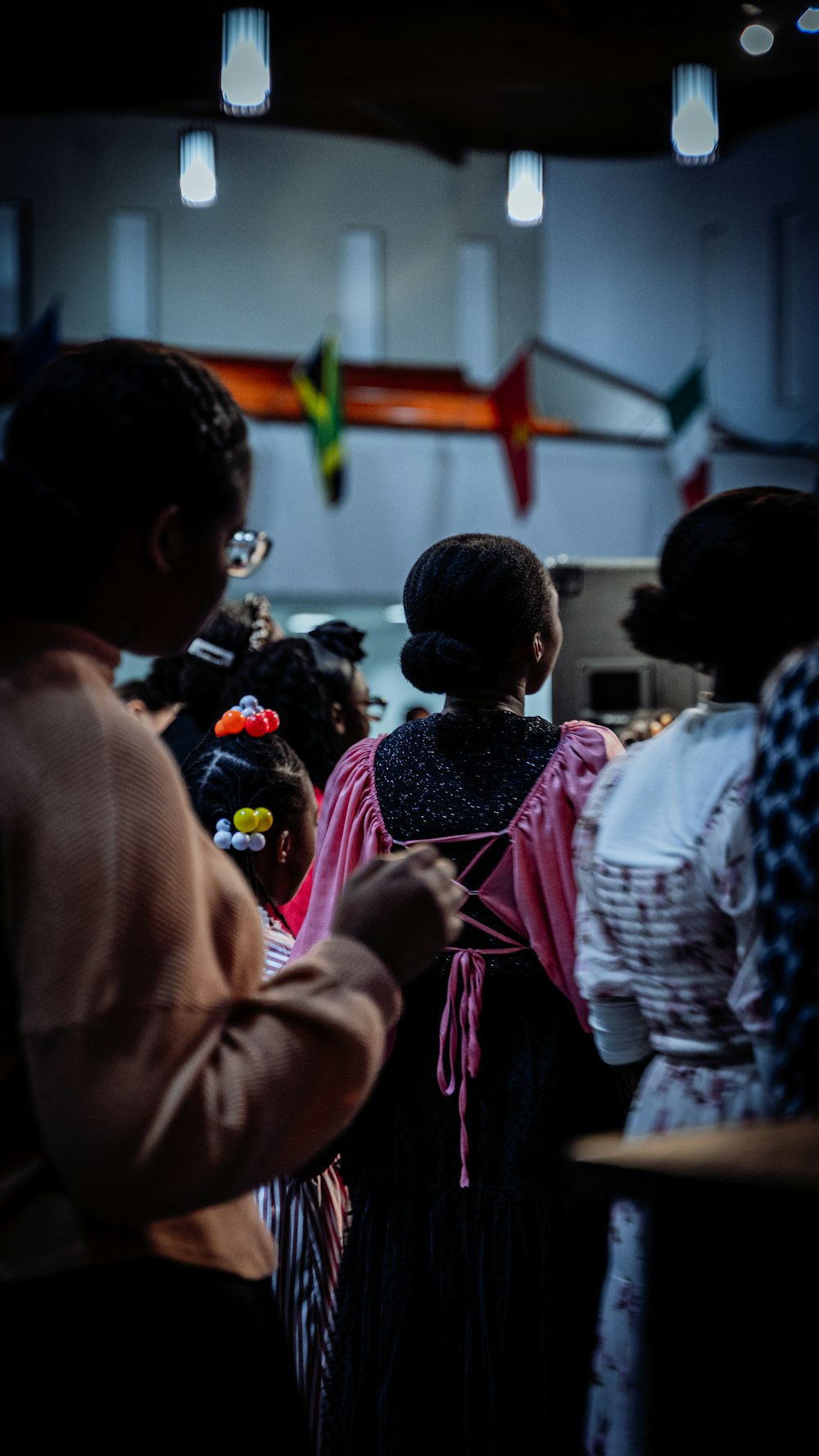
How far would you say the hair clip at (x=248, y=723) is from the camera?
2.15m

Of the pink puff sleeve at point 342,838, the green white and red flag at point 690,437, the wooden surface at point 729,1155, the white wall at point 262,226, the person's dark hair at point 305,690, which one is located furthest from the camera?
the white wall at point 262,226

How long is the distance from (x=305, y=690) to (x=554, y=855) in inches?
36.6

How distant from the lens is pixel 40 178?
10.0 m

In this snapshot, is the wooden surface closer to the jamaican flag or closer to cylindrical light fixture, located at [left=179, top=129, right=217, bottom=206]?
cylindrical light fixture, located at [left=179, top=129, right=217, bottom=206]

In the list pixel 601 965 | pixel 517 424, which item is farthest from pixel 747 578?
pixel 517 424

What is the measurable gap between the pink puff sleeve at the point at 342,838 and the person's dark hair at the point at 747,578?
612mm

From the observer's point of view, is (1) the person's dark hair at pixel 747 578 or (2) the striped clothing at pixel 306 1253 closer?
(1) the person's dark hair at pixel 747 578

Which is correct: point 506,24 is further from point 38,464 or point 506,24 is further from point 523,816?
point 38,464

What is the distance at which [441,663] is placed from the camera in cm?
178

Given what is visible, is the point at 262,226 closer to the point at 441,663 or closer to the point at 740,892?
the point at 441,663

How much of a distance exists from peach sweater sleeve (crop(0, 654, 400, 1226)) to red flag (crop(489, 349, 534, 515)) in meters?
7.43

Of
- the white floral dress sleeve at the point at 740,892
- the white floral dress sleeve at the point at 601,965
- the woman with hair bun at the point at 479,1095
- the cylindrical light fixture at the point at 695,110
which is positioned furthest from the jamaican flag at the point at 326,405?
the white floral dress sleeve at the point at 740,892

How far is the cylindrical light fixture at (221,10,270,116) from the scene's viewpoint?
15.9 feet

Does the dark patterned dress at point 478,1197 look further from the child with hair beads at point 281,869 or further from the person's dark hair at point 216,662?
the person's dark hair at point 216,662
